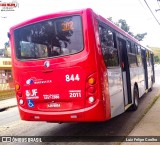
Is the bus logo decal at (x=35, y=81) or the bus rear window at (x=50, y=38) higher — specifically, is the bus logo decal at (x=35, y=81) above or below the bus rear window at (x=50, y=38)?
below

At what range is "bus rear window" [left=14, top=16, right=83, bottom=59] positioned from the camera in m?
6.54

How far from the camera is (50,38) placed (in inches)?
270

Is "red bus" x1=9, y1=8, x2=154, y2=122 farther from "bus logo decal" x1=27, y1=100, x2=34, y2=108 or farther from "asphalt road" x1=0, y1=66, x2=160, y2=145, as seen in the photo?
"asphalt road" x1=0, y1=66, x2=160, y2=145

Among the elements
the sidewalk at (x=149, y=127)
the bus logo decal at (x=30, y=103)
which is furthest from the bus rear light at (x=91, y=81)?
the bus logo decal at (x=30, y=103)

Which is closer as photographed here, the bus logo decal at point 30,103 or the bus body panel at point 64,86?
the bus body panel at point 64,86

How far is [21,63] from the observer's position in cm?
720

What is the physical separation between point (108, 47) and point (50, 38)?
1.49 m

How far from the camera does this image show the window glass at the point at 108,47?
6.90 m

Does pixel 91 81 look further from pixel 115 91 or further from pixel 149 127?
pixel 149 127

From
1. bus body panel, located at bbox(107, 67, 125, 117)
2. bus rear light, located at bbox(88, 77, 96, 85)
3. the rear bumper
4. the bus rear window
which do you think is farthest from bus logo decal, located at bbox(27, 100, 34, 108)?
bus body panel, located at bbox(107, 67, 125, 117)

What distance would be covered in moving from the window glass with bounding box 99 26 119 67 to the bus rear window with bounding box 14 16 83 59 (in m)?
0.69

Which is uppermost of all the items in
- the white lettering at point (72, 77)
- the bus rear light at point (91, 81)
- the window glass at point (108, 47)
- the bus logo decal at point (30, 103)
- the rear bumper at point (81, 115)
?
the window glass at point (108, 47)

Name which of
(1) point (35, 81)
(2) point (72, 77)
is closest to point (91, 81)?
(2) point (72, 77)

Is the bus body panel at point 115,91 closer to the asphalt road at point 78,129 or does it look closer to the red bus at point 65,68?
the red bus at point 65,68
